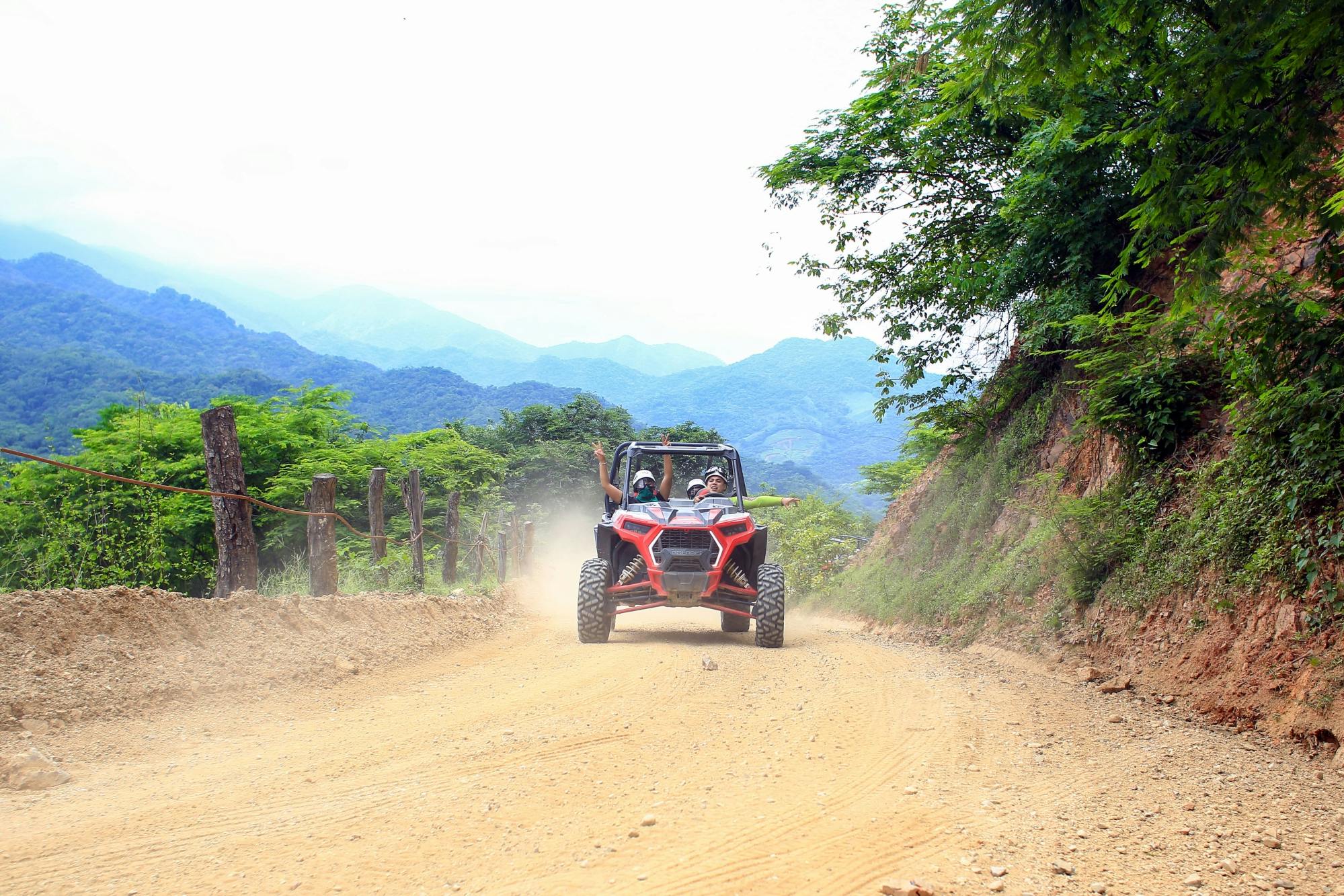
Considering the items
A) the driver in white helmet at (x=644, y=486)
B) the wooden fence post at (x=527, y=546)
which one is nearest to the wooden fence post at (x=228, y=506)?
the driver in white helmet at (x=644, y=486)

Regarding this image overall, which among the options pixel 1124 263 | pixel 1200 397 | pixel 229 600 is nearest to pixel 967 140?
pixel 1200 397

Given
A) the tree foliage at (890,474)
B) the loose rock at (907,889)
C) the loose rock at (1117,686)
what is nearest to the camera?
the loose rock at (907,889)

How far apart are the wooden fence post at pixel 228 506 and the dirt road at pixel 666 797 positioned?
1822 mm

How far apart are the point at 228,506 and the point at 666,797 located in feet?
18.0

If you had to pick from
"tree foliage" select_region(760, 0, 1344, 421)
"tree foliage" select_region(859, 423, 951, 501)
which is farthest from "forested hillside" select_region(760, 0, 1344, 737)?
"tree foliage" select_region(859, 423, 951, 501)

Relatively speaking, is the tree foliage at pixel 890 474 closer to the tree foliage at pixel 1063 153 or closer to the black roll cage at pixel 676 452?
the tree foliage at pixel 1063 153

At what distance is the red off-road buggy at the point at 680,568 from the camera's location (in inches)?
367

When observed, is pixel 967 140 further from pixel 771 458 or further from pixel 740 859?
pixel 771 458

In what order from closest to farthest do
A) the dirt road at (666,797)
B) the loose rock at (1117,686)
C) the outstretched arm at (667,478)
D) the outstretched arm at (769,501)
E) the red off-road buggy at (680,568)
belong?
the dirt road at (666,797), the loose rock at (1117,686), the red off-road buggy at (680,568), the outstretched arm at (769,501), the outstretched arm at (667,478)

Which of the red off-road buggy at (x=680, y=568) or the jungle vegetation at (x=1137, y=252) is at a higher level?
the jungle vegetation at (x=1137, y=252)

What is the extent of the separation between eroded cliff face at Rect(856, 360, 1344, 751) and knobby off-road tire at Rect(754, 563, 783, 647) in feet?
8.55

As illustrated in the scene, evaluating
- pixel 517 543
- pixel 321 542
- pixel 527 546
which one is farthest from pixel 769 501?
pixel 527 546

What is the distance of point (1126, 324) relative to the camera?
10.1 meters

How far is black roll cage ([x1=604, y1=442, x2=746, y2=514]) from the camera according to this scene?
33.8 ft
